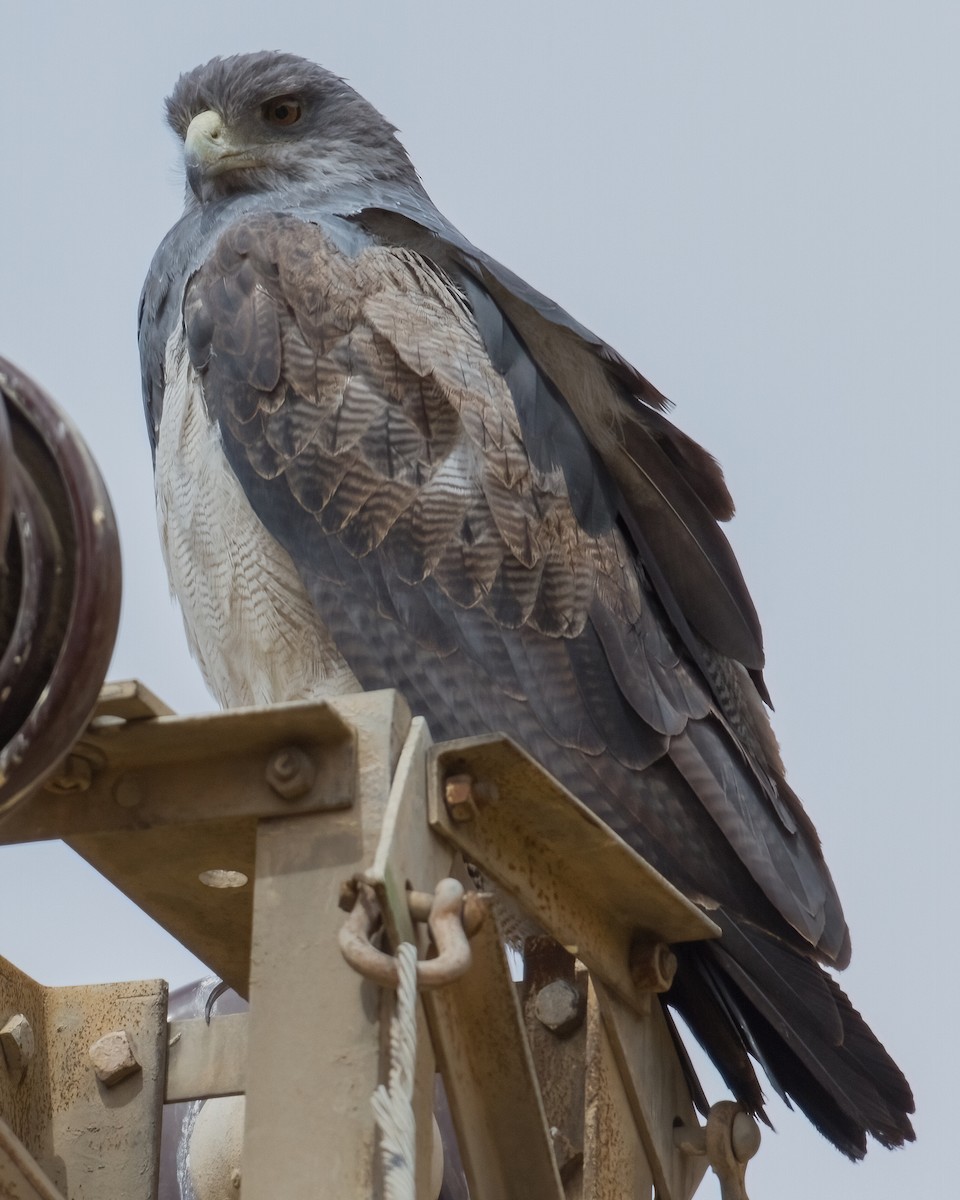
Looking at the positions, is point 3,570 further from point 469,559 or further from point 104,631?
point 469,559

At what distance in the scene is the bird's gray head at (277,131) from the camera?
19.9ft

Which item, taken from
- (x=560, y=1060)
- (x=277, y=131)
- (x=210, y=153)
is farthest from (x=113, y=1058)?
(x=277, y=131)

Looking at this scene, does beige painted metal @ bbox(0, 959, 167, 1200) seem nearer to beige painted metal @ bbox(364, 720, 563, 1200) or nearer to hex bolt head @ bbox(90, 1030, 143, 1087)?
hex bolt head @ bbox(90, 1030, 143, 1087)

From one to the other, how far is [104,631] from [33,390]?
0.30 meters

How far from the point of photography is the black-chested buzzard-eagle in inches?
178

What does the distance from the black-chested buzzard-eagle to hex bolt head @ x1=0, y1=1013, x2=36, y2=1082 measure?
1.49 metres

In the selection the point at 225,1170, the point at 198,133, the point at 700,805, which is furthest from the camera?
the point at 198,133

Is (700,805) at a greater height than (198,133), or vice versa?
(198,133)

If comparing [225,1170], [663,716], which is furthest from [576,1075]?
[663,716]

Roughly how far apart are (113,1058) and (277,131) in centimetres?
378

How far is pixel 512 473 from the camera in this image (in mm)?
4832

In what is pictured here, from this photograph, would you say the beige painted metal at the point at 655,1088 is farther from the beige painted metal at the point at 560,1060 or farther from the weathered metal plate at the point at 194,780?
the weathered metal plate at the point at 194,780

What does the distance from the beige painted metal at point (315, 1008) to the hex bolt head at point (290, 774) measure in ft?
0.13

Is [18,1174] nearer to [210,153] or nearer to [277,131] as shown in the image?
[210,153]
